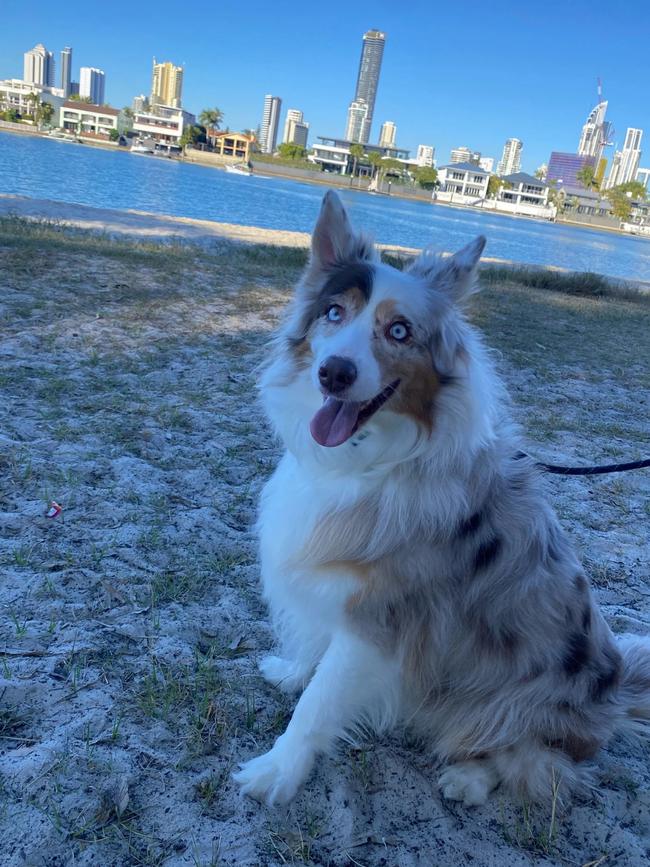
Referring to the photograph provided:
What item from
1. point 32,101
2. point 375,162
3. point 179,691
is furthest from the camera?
point 32,101

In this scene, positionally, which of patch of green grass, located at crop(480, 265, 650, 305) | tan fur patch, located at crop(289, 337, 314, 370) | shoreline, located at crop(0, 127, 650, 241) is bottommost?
patch of green grass, located at crop(480, 265, 650, 305)

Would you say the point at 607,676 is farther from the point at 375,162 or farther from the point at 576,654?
the point at 375,162

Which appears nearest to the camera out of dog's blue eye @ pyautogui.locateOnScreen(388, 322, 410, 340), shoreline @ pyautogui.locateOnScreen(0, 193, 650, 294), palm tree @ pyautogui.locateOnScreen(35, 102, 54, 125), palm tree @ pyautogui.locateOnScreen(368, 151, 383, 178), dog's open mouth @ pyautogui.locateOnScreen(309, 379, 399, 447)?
dog's open mouth @ pyautogui.locateOnScreen(309, 379, 399, 447)

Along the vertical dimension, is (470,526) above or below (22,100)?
below

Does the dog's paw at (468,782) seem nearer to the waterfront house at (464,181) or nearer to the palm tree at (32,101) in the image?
the waterfront house at (464,181)

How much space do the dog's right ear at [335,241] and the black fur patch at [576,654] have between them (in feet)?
5.58

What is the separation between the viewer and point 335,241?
2.67 meters

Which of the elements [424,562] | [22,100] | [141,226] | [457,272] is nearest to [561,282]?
[141,226]

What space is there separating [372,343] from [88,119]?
122860mm

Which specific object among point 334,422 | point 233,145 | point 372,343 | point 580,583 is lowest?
point 580,583

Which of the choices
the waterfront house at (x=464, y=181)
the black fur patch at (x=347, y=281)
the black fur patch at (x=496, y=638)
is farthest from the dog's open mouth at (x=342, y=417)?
the waterfront house at (x=464, y=181)

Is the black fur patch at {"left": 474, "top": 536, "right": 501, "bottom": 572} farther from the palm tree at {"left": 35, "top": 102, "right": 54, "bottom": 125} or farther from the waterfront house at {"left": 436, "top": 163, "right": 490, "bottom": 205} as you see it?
the palm tree at {"left": 35, "top": 102, "right": 54, "bottom": 125}

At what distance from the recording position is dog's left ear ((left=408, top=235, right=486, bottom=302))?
254 centimetres

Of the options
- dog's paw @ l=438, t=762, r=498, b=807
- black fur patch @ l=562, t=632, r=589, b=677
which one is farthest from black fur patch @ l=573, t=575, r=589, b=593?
dog's paw @ l=438, t=762, r=498, b=807
